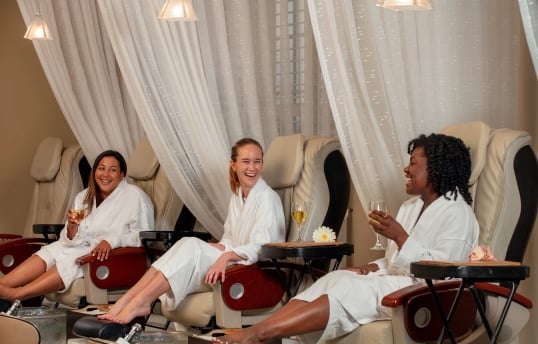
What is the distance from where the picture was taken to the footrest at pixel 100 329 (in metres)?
4.55

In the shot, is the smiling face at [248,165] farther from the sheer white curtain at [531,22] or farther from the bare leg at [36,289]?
the sheer white curtain at [531,22]

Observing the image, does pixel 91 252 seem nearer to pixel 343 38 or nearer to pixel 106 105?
pixel 106 105

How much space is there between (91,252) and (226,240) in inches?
37.7

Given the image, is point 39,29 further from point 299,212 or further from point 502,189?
point 502,189

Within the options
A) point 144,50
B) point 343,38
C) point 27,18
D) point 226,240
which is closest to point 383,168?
point 343,38

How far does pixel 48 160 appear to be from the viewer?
24.6ft

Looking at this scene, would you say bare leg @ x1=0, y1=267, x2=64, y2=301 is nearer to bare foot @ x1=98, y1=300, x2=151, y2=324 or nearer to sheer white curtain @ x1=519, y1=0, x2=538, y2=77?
bare foot @ x1=98, y1=300, x2=151, y2=324

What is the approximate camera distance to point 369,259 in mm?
5625

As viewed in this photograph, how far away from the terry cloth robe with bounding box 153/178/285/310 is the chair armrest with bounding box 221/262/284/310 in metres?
0.09

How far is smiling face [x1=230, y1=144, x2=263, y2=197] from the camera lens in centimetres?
493

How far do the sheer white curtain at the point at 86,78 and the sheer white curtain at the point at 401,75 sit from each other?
2.43 meters

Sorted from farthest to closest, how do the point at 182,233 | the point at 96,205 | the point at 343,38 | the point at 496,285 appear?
the point at 96,205 → the point at 182,233 → the point at 343,38 → the point at 496,285

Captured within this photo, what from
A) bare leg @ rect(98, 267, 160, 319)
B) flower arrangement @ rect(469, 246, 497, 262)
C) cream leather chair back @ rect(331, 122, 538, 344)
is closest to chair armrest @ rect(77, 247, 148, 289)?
bare leg @ rect(98, 267, 160, 319)

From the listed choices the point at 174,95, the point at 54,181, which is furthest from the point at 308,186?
the point at 54,181
